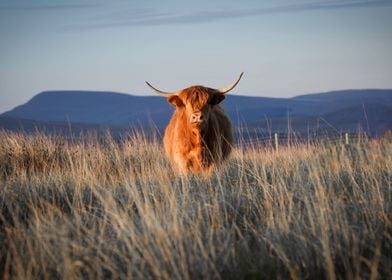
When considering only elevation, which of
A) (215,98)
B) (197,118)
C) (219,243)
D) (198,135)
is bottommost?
(219,243)

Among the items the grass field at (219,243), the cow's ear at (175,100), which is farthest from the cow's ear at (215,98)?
the grass field at (219,243)

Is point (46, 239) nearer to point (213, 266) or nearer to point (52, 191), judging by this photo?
point (213, 266)

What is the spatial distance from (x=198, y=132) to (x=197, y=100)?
1.50ft

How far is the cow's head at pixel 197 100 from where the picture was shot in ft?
26.8

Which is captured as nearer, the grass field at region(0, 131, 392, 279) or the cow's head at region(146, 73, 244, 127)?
the grass field at region(0, 131, 392, 279)

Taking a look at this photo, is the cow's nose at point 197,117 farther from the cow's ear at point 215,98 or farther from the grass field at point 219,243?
the grass field at point 219,243

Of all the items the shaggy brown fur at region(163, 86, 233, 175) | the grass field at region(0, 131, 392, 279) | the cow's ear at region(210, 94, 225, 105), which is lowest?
the grass field at region(0, 131, 392, 279)

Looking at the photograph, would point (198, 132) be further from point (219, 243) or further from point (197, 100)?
point (219, 243)

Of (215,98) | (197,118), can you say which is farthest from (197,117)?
(215,98)

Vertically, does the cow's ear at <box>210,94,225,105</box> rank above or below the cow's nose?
above

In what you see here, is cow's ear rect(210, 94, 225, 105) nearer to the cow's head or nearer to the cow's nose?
the cow's head

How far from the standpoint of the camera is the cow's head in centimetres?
817

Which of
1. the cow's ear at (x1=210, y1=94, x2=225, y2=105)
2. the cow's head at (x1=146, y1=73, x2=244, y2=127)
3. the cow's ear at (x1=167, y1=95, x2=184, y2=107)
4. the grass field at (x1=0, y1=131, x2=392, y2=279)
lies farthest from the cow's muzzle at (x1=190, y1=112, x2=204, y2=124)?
the grass field at (x1=0, y1=131, x2=392, y2=279)

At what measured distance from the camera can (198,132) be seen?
8.28 metres
